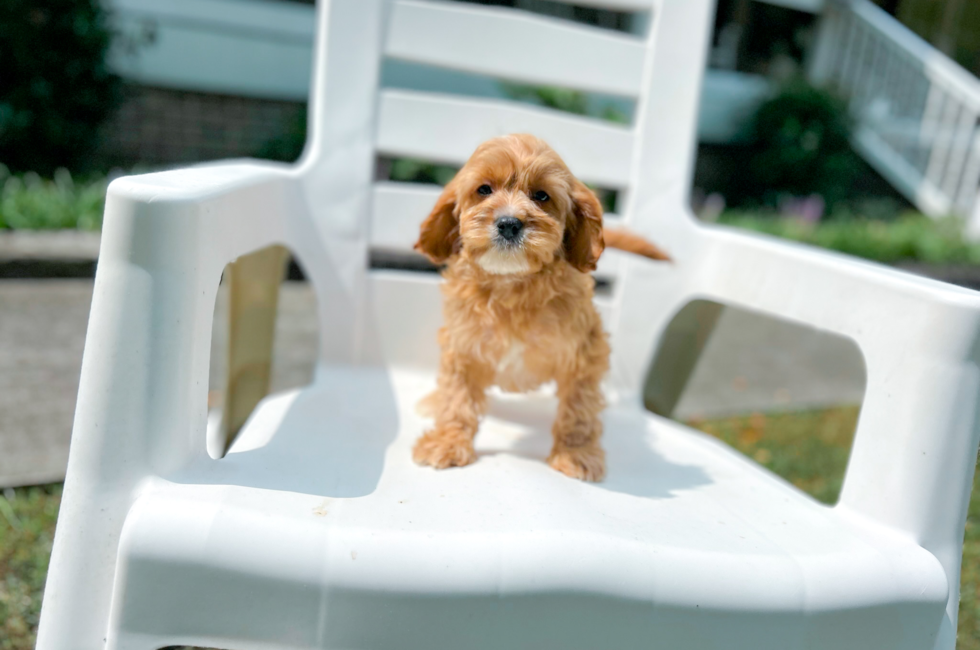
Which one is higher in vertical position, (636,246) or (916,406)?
(636,246)

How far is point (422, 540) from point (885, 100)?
881 centimetres

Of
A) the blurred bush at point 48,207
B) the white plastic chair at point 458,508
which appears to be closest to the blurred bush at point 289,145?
the blurred bush at point 48,207

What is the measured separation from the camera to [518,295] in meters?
1.60

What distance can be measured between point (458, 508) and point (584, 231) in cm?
64

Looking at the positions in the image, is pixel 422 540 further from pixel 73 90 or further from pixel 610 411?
pixel 73 90

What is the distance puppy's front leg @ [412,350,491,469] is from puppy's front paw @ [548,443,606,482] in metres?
0.18

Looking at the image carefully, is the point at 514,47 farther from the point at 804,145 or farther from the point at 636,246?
the point at 804,145

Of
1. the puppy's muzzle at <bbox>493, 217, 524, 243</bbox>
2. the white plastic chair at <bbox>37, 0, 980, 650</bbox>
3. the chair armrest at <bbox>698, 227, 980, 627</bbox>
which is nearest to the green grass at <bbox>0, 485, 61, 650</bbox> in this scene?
the white plastic chair at <bbox>37, 0, 980, 650</bbox>

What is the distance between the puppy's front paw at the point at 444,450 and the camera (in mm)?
1519

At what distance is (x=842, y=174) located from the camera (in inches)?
293

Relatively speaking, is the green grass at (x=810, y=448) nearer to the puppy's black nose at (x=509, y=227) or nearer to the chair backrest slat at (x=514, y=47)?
the chair backrest slat at (x=514, y=47)

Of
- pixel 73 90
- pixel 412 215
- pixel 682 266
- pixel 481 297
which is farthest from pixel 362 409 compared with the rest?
pixel 73 90

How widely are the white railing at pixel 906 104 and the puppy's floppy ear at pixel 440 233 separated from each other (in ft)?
A: 23.2

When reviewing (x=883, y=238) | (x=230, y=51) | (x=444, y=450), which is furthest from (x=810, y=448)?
(x=230, y=51)
